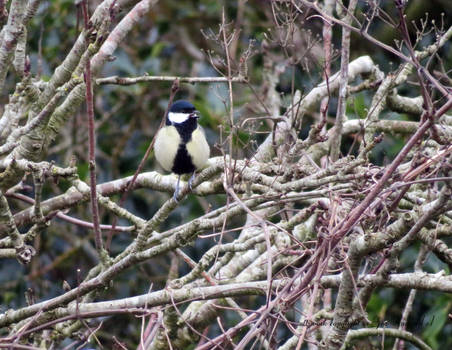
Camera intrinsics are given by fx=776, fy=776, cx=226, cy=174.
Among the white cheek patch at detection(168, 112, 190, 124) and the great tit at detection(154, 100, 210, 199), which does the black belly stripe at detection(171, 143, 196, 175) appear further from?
the white cheek patch at detection(168, 112, 190, 124)

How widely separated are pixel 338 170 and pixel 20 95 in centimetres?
135

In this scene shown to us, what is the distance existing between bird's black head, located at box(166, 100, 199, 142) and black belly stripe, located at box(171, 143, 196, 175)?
0.10 m

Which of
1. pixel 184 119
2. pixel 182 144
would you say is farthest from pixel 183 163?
pixel 184 119

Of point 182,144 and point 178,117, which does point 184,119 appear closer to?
point 178,117

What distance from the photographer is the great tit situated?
3.62m

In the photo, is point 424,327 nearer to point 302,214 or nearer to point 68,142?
point 302,214

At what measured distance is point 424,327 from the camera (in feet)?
14.0

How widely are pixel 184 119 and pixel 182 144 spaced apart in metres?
0.16

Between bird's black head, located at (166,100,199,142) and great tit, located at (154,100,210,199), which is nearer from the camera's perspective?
great tit, located at (154,100,210,199)

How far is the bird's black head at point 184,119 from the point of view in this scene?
374 centimetres

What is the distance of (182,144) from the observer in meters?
3.67

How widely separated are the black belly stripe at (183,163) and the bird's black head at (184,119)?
96 mm

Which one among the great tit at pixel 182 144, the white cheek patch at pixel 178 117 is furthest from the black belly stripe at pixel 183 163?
the white cheek patch at pixel 178 117

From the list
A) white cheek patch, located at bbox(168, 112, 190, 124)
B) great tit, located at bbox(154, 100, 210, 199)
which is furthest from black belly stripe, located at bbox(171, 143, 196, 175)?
white cheek patch, located at bbox(168, 112, 190, 124)
